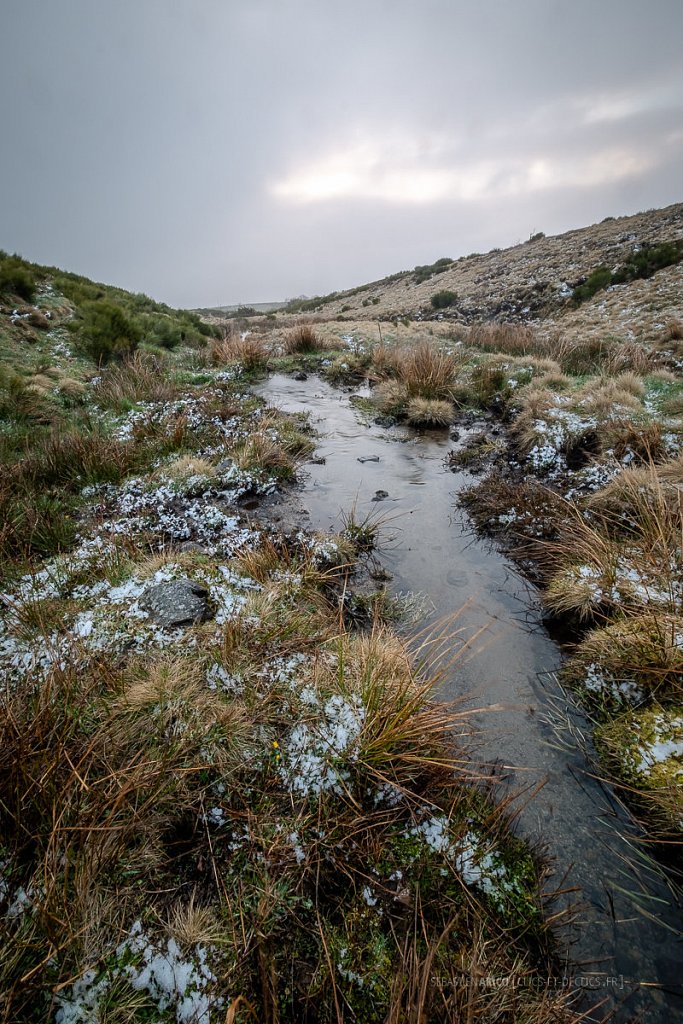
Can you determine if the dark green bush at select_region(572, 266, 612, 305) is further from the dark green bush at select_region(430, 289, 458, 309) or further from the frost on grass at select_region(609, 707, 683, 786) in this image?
the frost on grass at select_region(609, 707, 683, 786)

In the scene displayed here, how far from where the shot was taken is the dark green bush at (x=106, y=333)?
380 inches

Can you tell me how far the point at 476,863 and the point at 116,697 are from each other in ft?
6.43

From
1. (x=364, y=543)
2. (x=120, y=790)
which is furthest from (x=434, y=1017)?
(x=364, y=543)

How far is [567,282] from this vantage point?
2045 cm

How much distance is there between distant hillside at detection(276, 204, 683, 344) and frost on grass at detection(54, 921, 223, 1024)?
16.0m

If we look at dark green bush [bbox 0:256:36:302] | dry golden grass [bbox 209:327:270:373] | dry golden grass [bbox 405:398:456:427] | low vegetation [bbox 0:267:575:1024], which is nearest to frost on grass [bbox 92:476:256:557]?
low vegetation [bbox 0:267:575:1024]

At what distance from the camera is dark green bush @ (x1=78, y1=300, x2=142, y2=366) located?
31.6 ft

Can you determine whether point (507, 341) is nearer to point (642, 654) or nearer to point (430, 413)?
point (430, 413)

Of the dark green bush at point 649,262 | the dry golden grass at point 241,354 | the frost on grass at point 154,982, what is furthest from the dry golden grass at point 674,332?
the frost on grass at point 154,982

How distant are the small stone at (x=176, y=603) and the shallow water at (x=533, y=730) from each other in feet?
5.54

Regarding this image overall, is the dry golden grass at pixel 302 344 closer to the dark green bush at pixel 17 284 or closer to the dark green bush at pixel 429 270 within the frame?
the dark green bush at pixel 17 284

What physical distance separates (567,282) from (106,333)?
2098cm

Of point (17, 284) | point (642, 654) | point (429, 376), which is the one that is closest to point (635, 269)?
point (429, 376)

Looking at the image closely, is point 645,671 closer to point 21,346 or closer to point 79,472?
point 79,472
